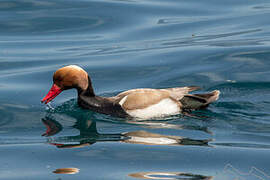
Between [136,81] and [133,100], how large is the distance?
2.36m

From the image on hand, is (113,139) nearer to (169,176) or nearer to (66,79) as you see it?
(66,79)

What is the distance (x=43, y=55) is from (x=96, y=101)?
4859 millimetres

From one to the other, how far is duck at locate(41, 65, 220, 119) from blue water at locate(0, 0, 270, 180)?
190 millimetres

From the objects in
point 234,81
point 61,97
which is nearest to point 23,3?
point 61,97

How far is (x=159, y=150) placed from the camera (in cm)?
693

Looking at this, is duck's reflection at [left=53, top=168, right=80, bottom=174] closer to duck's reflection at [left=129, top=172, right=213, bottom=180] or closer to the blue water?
the blue water

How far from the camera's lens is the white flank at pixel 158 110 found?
868 cm

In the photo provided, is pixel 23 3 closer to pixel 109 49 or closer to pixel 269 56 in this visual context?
pixel 109 49

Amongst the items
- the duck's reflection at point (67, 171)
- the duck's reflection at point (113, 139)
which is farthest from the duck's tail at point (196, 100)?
the duck's reflection at point (67, 171)

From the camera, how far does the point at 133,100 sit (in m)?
8.71

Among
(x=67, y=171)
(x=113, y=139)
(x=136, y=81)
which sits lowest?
(x=67, y=171)

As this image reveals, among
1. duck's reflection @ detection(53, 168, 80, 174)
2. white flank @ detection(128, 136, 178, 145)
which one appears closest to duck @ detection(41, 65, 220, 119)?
white flank @ detection(128, 136, 178, 145)

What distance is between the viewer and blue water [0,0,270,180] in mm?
6520

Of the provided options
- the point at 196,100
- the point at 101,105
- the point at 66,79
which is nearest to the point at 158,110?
the point at 196,100
